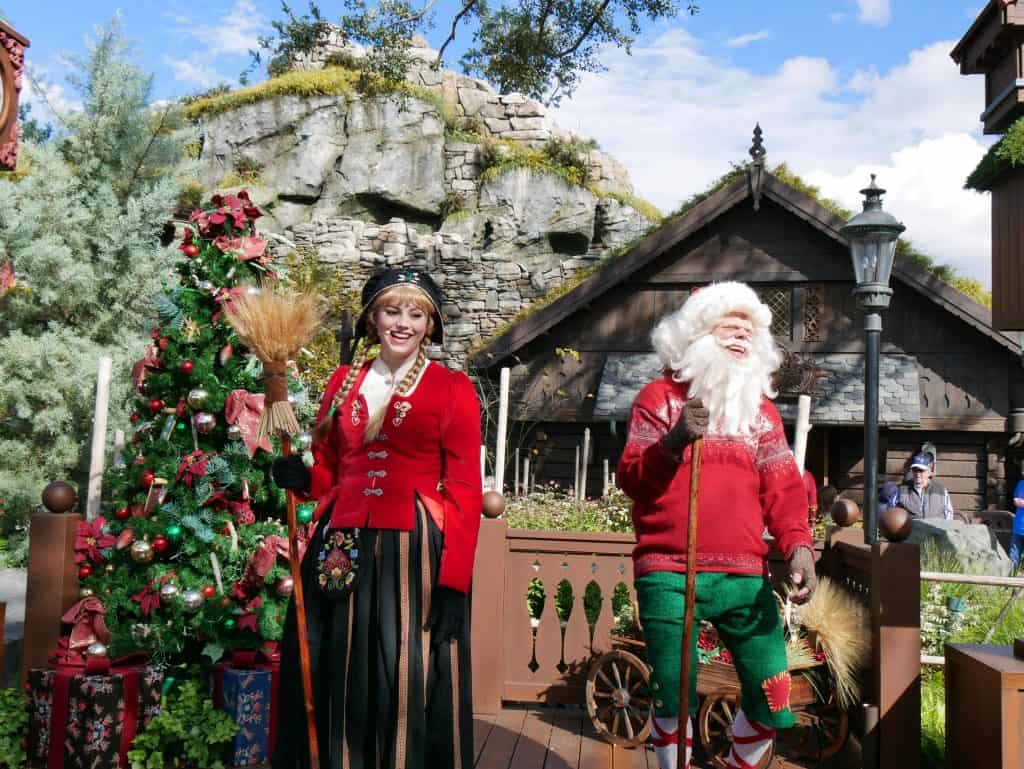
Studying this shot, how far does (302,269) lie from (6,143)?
1557cm

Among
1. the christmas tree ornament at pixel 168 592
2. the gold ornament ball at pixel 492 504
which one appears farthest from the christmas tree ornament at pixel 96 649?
the gold ornament ball at pixel 492 504

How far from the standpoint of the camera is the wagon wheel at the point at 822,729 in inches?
170

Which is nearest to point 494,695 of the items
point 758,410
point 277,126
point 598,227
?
point 758,410

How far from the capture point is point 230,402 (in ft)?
15.2

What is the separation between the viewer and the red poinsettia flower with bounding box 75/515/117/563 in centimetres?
471

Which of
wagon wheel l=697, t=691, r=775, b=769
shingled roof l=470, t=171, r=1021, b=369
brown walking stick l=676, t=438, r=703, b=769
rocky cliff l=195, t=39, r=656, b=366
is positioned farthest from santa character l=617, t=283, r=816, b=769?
rocky cliff l=195, t=39, r=656, b=366

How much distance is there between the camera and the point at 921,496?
10102 mm

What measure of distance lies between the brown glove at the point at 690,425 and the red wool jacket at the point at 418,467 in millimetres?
715

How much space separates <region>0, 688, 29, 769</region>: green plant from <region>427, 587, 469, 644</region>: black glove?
228 cm

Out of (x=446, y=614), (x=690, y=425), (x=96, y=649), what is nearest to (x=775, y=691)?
(x=690, y=425)

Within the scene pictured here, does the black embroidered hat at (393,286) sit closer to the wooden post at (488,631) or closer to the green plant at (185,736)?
the green plant at (185,736)

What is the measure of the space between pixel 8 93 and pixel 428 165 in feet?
78.6

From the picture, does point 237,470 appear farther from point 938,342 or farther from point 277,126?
point 277,126

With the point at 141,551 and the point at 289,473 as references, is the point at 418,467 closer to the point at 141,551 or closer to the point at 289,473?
the point at 289,473
